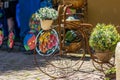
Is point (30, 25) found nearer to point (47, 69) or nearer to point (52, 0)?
point (52, 0)

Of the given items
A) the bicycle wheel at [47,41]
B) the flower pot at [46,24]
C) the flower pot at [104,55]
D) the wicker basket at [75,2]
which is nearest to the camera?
the flower pot at [104,55]

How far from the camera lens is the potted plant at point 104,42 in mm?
6129

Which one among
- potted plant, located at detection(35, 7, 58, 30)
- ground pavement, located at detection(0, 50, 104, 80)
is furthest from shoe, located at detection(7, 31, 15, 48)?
potted plant, located at detection(35, 7, 58, 30)

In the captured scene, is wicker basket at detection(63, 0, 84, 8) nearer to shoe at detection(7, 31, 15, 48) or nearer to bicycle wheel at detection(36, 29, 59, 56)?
bicycle wheel at detection(36, 29, 59, 56)

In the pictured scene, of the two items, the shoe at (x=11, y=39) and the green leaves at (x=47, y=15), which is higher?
the green leaves at (x=47, y=15)

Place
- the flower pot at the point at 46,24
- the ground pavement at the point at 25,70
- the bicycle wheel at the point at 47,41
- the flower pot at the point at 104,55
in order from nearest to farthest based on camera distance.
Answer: the flower pot at the point at 104,55 → the flower pot at the point at 46,24 → the ground pavement at the point at 25,70 → the bicycle wheel at the point at 47,41

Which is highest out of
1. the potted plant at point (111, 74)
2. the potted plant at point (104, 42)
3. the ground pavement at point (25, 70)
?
the potted plant at point (104, 42)

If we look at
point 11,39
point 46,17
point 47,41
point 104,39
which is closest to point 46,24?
point 46,17

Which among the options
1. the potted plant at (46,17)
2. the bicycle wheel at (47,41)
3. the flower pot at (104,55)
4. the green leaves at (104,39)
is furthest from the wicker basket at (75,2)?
the flower pot at (104,55)

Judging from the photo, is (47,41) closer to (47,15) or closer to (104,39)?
(47,15)

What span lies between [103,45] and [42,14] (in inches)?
52.8

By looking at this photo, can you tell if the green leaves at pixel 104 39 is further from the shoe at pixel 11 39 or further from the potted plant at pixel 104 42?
the shoe at pixel 11 39

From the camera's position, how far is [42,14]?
6691mm

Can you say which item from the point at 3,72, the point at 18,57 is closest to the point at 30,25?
the point at 18,57
